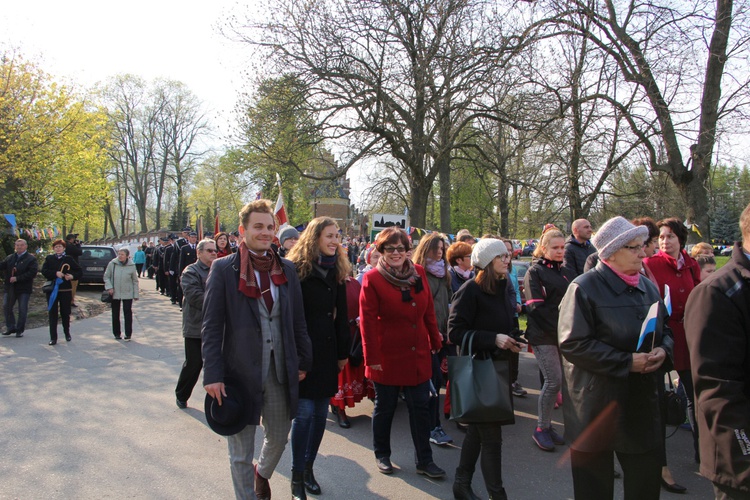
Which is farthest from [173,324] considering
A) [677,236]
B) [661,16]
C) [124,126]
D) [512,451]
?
[124,126]

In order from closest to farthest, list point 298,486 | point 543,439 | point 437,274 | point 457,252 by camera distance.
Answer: point 298,486, point 543,439, point 437,274, point 457,252

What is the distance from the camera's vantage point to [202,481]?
393 cm

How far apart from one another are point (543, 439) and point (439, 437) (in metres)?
0.94

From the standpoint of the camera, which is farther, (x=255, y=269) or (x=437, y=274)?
(x=437, y=274)

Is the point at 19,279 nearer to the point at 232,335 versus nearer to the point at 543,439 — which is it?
the point at 232,335

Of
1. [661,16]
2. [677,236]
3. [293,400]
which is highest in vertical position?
[661,16]

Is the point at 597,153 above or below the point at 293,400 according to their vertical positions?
above

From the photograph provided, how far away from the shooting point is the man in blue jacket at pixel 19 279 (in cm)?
994

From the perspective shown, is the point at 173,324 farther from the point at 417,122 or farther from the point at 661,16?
the point at 661,16

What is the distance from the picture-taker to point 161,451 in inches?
177

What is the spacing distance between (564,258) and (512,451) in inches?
80.1

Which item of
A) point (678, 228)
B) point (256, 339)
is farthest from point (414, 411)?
point (678, 228)

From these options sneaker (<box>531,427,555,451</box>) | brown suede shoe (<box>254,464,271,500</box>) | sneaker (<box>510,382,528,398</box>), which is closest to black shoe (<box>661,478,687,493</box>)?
sneaker (<box>531,427,555,451</box>)

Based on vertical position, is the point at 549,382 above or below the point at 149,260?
below
